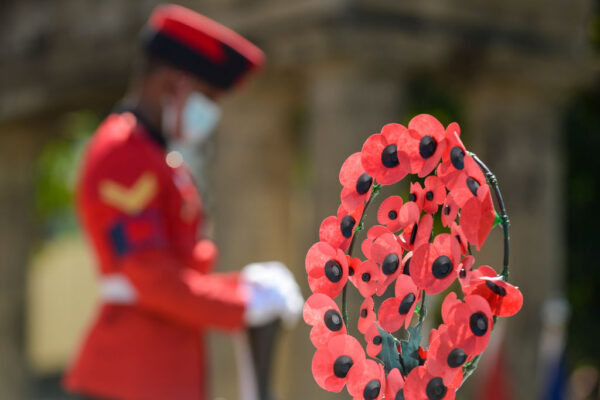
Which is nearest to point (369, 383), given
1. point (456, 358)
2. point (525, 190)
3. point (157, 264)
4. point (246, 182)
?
point (456, 358)

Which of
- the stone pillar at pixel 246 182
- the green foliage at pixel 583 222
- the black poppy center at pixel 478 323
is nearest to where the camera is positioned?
the black poppy center at pixel 478 323

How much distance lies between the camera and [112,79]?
4.50 meters

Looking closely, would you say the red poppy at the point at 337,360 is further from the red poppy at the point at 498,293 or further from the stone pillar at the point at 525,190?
the stone pillar at the point at 525,190

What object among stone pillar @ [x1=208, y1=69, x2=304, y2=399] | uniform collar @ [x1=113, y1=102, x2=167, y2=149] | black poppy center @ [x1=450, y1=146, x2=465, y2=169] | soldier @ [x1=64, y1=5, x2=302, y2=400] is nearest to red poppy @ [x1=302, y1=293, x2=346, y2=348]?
black poppy center @ [x1=450, y1=146, x2=465, y2=169]

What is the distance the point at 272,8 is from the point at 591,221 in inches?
132

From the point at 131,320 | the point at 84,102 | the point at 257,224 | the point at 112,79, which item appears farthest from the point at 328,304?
the point at 84,102

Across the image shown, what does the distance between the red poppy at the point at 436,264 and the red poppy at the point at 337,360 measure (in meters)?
0.10

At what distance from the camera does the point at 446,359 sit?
96 cm

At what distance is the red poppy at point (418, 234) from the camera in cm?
107

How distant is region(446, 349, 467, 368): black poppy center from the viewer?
0.95m

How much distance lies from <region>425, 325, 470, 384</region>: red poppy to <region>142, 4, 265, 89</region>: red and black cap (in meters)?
1.56

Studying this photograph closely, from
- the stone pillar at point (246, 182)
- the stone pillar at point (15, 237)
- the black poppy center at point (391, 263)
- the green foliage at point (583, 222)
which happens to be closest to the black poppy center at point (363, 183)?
the black poppy center at point (391, 263)

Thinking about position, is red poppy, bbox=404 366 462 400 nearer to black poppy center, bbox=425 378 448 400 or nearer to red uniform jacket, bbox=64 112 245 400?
black poppy center, bbox=425 378 448 400

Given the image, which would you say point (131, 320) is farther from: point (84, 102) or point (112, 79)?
point (84, 102)
